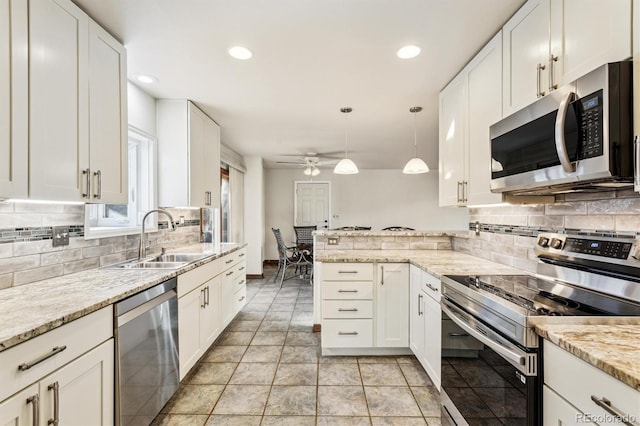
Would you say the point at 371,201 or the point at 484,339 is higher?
the point at 371,201

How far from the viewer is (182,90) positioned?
8.70ft

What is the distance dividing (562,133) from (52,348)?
206 cm

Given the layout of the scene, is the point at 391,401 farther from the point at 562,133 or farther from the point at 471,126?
the point at 471,126

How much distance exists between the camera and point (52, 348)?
3.48 feet

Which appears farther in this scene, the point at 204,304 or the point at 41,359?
the point at 204,304

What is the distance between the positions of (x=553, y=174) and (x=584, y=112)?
0.26 m

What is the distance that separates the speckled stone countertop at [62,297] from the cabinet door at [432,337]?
1746 mm

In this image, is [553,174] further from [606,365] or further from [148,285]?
[148,285]

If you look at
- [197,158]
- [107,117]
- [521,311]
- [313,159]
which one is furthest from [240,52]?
[313,159]

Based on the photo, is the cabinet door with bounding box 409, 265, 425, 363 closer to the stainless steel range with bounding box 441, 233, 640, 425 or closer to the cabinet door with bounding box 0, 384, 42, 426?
the stainless steel range with bounding box 441, 233, 640, 425

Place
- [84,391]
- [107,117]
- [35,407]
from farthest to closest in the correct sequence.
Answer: [107,117] → [84,391] → [35,407]

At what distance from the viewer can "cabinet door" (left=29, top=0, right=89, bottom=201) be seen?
1344 mm

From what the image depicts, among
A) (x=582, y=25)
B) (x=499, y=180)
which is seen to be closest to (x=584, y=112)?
(x=582, y=25)

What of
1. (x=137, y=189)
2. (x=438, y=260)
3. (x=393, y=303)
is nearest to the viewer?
(x=438, y=260)
